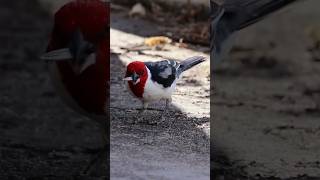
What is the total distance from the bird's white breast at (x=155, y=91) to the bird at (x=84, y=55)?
189 mm

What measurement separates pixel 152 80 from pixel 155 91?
0.03m

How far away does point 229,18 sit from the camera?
1.95m

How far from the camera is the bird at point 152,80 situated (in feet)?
6.68

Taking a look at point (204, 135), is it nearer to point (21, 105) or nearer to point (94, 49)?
point (94, 49)

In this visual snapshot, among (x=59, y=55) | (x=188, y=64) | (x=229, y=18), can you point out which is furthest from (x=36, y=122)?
(x=229, y=18)

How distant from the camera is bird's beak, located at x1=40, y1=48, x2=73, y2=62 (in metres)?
1.86

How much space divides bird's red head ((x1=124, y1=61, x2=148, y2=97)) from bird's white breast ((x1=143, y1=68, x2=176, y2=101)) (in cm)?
1

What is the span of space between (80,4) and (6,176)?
0.57 meters

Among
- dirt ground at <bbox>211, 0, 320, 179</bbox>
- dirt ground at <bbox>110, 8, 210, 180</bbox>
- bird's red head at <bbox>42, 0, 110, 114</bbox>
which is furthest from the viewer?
dirt ground at <bbox>211, 0, 320, 179</bbox>

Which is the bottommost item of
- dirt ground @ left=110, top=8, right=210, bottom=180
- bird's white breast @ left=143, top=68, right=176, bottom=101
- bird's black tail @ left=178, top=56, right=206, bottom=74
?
dirt ground @ left=110, top=8, right=210, bottom=180

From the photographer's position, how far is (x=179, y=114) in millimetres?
2082

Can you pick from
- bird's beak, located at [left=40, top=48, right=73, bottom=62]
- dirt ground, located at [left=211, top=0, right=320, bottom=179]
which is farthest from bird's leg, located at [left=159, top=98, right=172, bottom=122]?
bird's beak, located at [left=40, top=48, right=73, bottom=62]

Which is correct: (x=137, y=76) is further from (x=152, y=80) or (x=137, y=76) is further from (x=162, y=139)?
(x=162, y=139)

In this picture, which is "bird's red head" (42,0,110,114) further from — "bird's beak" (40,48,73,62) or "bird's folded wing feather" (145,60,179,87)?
"bird's folded wing feather" (145,60,179,87)
